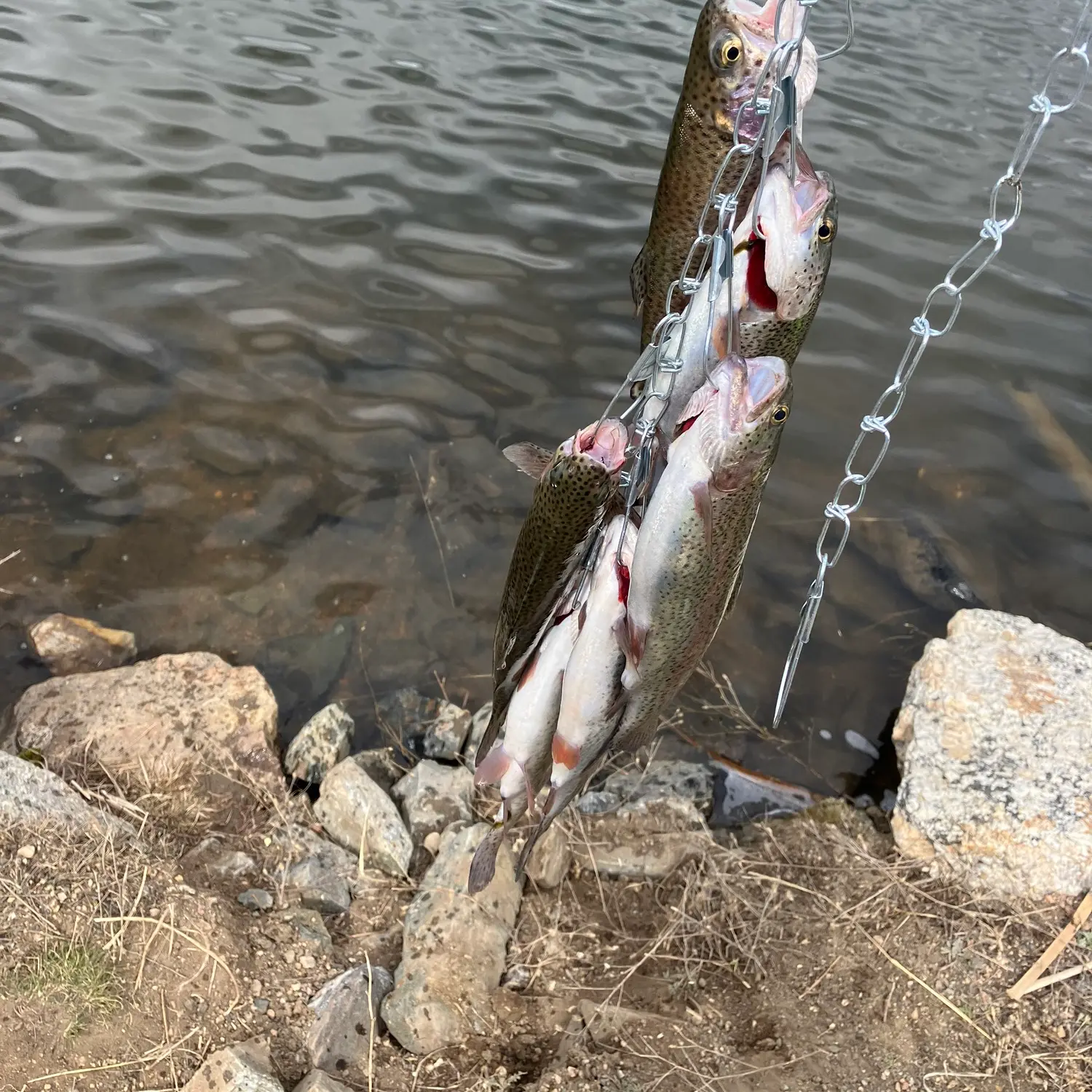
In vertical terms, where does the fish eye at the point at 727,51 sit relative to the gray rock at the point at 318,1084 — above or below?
above

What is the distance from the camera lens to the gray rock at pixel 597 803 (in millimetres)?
4277

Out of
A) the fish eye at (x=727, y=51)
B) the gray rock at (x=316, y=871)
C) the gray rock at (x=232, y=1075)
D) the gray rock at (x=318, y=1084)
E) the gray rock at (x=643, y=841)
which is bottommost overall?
the gray rock at (x=316, y=871)

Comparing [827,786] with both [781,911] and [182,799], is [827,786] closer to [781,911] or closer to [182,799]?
[781,911]

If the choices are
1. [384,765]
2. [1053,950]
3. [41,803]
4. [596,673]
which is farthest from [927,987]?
[41,803]

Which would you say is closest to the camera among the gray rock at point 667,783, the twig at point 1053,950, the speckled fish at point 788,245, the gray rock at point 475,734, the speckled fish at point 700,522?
the speckled fish at point 788,245

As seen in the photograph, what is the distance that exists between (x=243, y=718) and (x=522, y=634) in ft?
8.09

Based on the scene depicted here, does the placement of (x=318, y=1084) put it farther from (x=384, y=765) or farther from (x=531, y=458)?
(x=531, y=458)

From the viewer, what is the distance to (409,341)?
716 cm

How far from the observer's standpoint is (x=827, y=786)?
4.89 metres

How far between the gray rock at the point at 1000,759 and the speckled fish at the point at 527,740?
6.86 ft

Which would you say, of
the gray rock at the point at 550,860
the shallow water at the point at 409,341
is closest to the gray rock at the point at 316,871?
the gray rock at the point at 550,860

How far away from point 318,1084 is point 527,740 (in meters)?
1.30

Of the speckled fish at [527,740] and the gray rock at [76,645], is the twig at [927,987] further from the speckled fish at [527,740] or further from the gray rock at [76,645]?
the gray rock at [76,645]

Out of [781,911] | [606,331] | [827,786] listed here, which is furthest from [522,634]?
[606,331]
